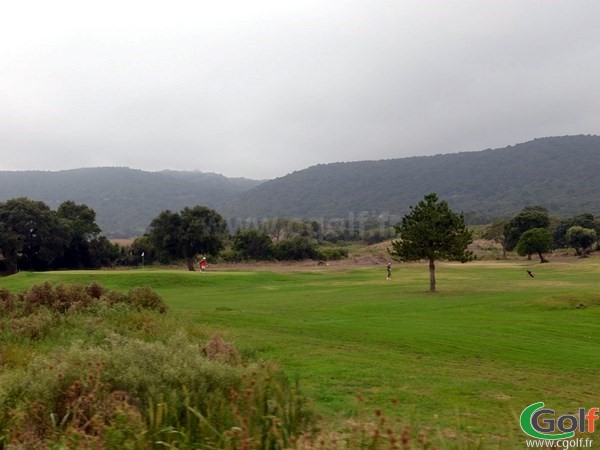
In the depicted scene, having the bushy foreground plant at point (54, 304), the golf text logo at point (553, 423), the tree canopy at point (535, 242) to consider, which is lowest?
the golf text logo at point (553, 423)

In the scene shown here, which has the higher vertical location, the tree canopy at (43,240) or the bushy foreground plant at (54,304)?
the tree canopy at (43,240)

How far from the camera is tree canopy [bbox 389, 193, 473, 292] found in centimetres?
3825

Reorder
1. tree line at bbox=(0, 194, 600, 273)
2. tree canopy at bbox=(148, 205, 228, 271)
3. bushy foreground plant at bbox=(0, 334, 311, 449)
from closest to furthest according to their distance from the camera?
bushy foreground plant at bbox=(0, 334, 311, 449) < tree line at bbox=(0, 194, 600, 273) < tree canopy at bbox=(148, 205, 228, 271)

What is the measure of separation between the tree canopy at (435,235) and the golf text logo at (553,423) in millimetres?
29822

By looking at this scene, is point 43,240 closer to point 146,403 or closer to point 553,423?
point 146,403

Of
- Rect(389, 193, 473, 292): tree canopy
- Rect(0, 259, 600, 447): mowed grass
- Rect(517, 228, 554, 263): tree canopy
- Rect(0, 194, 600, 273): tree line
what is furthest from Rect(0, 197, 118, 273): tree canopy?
Rect(517, 228, 554, 263): tree canopy

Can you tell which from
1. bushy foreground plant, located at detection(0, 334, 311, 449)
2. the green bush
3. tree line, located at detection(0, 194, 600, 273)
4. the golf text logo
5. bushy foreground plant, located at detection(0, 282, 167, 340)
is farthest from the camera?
the green bush

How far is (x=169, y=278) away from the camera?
4566 centimetres

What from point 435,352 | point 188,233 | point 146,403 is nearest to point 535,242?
point 188,233

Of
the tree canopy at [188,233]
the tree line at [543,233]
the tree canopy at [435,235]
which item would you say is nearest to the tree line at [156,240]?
the tree canopy at [188,233]

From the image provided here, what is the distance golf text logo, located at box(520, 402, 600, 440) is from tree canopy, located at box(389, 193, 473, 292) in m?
29.8

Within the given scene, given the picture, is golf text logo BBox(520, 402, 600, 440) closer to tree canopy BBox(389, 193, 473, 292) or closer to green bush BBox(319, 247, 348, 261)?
tree canopy BBox(389, 193, 473, 292)

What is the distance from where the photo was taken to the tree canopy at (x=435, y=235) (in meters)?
38.2

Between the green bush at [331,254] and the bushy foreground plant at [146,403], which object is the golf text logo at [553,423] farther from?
the green bush at [331,254]
